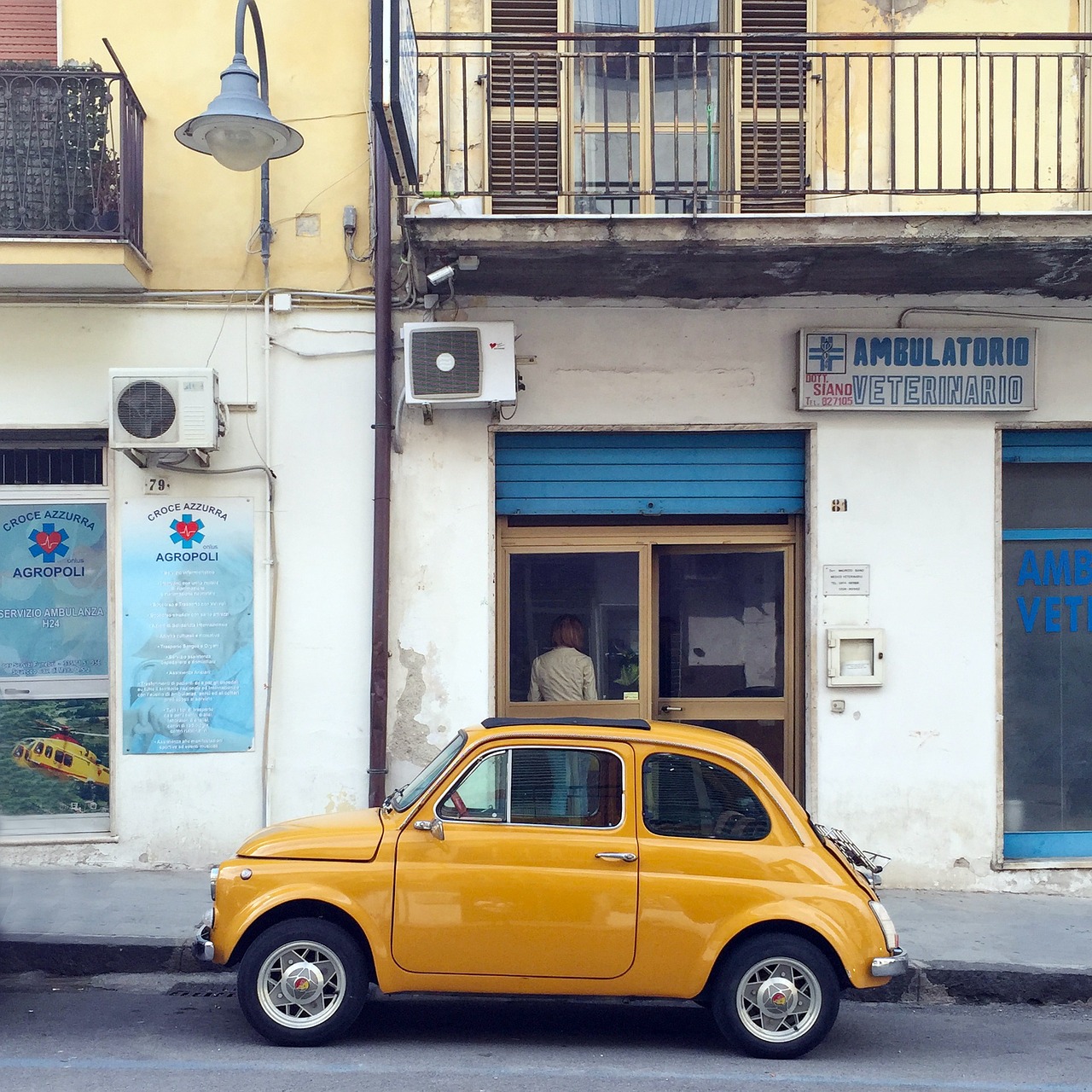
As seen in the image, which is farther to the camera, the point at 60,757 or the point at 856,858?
the point at 60,757

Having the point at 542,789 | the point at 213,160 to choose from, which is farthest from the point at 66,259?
the point at 542,789

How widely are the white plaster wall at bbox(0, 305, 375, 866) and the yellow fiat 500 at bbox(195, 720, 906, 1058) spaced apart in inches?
120

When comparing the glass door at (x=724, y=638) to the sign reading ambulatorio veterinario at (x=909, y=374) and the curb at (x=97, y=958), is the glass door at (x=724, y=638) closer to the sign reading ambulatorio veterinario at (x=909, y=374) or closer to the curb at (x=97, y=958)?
the sign reading ambulatorio veterinario at (x=909, y=374)

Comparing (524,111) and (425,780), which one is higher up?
(524,111)

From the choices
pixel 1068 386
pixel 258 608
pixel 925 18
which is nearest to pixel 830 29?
pixel 925 18

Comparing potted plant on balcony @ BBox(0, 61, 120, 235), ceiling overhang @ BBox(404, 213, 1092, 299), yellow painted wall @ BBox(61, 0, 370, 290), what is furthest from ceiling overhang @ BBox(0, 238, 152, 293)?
ceiling overhang @ BBox(404, 213, 1092, 299)

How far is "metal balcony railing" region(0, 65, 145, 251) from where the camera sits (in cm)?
809

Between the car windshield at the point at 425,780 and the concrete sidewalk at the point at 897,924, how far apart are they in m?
1.97

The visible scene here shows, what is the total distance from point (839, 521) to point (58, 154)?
5925 mm

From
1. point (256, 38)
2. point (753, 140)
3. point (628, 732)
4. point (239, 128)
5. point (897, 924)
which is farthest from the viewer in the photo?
point (753, 140)

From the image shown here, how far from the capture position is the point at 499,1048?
5.66 meters

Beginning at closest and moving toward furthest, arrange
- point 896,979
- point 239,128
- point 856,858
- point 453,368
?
1. point 856,858
2. point 896,979
3. point 239,128
4. point 453,368

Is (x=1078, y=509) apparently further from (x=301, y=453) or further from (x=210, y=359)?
(x=210, y=359)

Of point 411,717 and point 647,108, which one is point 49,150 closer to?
point 647,108
